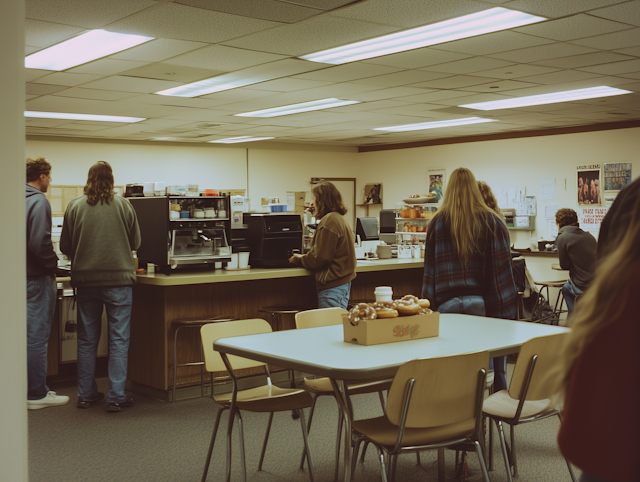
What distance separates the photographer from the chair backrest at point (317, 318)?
3.82 metres

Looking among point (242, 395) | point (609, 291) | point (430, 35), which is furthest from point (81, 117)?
point (609, 291)

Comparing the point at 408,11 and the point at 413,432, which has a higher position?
the point at 408,11

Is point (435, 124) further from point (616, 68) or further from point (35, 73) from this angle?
point (35, 73)

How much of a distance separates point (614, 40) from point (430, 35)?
4.29ft

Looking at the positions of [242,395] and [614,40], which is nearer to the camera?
[242,395]

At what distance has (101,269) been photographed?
4.93 meters

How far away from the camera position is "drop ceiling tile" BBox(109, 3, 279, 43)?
4.18 metres

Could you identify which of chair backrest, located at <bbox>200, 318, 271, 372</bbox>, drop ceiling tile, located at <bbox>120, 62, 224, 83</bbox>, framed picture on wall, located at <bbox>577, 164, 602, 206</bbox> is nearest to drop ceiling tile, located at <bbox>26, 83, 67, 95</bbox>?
drop ceiling tile, located at <bbox>120, 62, 224, 83</bbox>

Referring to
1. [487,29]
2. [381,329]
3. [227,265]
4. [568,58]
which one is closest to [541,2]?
[487,29]

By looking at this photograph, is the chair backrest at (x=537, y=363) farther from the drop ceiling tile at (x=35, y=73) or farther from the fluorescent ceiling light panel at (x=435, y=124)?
the fluorescent ceiling light panel at (x=435, y=124)

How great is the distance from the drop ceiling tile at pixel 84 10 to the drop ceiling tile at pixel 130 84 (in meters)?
1.74

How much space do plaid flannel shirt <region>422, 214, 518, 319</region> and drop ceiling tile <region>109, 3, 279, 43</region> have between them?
1.78 meters

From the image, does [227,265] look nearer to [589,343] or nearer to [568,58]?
[568,58]

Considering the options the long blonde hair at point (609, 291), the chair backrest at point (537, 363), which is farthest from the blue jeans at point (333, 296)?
the long blonde hair at point (609, 291)
